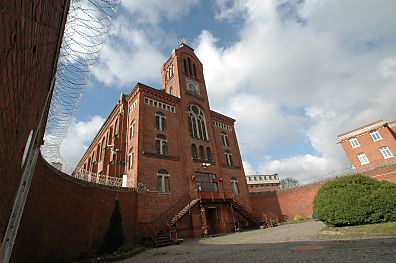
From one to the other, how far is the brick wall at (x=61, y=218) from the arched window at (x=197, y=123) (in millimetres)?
12254

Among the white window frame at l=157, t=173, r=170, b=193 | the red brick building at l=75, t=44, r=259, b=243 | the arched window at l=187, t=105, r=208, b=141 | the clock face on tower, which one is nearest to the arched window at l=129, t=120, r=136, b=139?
the red brick building at l=75, t=44, r=259, b=243

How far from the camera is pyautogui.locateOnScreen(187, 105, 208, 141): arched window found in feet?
87.2

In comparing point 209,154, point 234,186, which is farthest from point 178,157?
point 234,186

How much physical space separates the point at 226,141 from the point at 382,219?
20.7 m

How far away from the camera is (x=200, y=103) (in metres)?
29.3

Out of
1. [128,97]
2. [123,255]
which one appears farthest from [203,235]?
[128,97]

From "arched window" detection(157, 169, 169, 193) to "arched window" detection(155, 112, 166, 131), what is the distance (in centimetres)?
471

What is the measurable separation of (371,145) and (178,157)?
31443 mm

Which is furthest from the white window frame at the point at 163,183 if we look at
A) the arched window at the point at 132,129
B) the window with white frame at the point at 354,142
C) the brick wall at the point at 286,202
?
the window with white frame at the point at 354,142

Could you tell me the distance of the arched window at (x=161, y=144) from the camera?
22.2m

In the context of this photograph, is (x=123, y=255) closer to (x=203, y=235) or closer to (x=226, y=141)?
(x=203, y=235)

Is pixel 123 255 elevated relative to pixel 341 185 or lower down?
lower down

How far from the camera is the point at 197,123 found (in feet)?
90.5

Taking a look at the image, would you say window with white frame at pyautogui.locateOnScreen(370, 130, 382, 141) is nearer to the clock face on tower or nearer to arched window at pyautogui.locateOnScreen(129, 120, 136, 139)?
the clock face on tower
